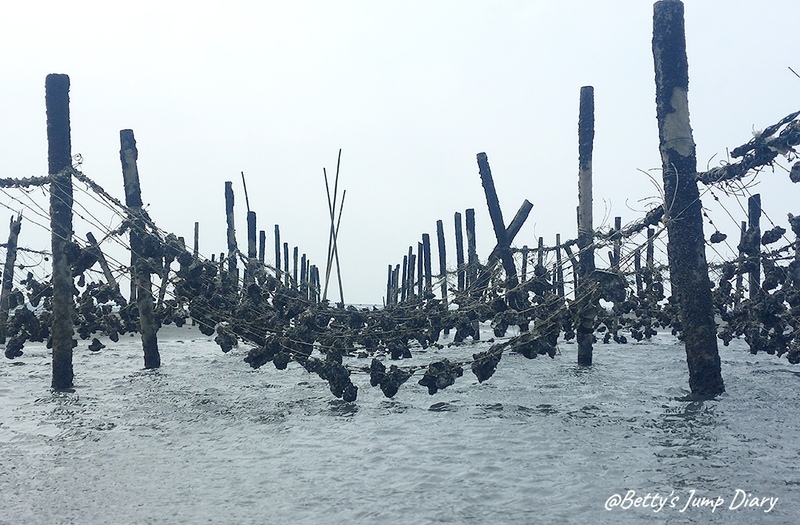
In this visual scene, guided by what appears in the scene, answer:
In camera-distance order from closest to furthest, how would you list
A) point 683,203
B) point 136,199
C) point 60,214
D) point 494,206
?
point 683,203 < point 60,214 < point 136,199 < point 494,206

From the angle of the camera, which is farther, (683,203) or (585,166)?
(585,166)

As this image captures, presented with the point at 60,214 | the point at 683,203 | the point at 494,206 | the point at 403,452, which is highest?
the point at 494,206

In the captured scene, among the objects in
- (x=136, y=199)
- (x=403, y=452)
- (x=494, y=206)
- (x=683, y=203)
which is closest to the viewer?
(x=403, y=452)

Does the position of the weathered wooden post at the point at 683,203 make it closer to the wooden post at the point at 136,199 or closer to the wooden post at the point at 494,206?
the wooden post at the point at 494,206

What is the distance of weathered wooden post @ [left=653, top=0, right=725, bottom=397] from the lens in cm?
688

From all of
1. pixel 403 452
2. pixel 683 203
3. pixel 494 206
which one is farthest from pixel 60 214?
pixel 683 203

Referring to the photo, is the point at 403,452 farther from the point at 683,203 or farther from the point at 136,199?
the point at 136,199

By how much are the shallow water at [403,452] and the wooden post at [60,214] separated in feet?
1.91

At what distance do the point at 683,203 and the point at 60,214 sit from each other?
736 cm

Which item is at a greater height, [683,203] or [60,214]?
[60,214]

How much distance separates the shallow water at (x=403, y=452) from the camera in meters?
4.11

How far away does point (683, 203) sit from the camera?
6.98 m

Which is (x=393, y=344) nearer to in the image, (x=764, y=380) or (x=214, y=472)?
(x=214, y=472)

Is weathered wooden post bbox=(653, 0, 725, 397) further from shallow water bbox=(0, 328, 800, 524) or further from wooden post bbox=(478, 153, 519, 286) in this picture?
wooden post bbox=(478, 153, 519, 286)
